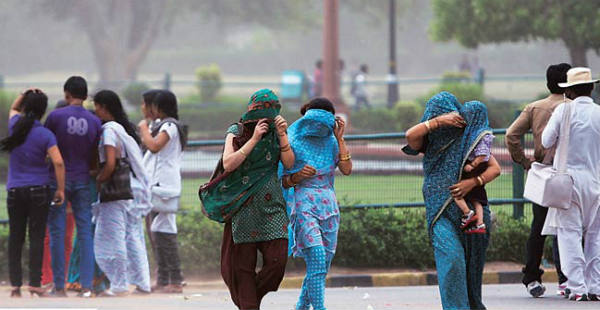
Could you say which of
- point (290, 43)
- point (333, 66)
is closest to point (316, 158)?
point (333, 66)

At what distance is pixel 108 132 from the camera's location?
8.96 m

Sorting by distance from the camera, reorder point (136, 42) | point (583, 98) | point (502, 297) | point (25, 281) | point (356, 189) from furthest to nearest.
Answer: point (136, 42)
point (356, 189)
point (25, 281)
point (502, 297)
point (583, 98)

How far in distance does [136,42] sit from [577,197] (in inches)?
1889

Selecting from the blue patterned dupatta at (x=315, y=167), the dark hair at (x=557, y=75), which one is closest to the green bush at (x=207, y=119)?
the dark hair at (x=557, y=75)

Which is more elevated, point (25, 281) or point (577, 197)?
point (577, 197)

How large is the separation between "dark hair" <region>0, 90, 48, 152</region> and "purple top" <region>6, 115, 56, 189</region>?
0.04 meters

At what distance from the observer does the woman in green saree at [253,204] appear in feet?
21.9

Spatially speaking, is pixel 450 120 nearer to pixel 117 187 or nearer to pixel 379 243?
pixel 117 187

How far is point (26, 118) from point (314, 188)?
2.62 metres

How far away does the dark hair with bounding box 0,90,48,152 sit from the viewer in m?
8.74

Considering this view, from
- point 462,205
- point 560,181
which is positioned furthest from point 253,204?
point 560,181

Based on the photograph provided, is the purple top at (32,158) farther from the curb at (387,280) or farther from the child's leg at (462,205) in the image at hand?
the child's leg at (462,205)

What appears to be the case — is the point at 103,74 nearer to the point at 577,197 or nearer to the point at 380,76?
the point at 380,76

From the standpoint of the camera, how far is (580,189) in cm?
812
